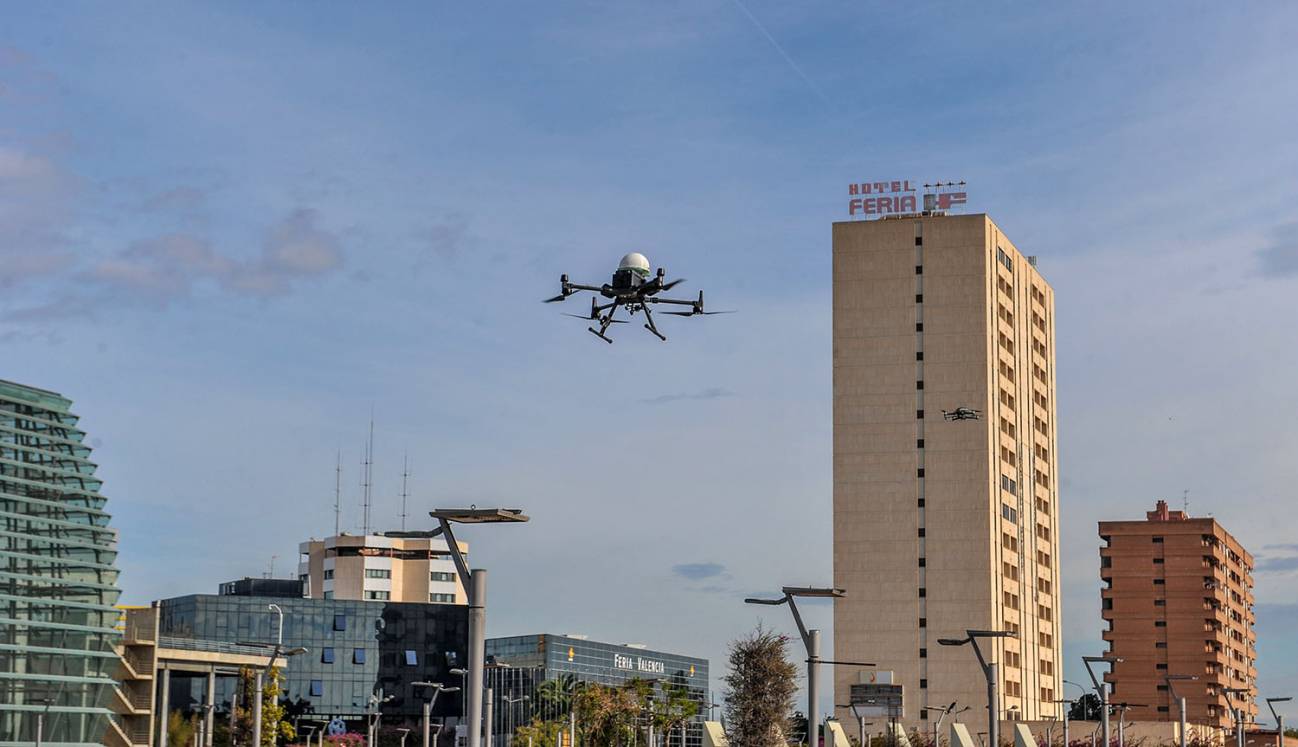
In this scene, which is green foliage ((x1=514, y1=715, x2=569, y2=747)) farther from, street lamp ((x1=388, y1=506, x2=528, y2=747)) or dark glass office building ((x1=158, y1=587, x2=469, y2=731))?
street lamp ((x1=388, y1=506, x2=528, y2=747))

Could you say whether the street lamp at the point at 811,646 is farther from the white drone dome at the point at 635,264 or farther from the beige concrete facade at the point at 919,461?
the beige concrete facade at the point at 919,461

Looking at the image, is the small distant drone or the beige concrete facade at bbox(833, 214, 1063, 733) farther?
the beige concrete facade at bbox(833, 214, 1063, 733)

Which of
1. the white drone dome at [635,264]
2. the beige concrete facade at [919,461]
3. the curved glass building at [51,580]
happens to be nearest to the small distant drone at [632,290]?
the white drone dome at [635,264]

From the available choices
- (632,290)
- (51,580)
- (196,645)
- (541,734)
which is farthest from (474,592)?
(541,734)

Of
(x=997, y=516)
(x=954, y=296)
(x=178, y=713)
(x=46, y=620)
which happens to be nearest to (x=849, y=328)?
(x=954, y=296)

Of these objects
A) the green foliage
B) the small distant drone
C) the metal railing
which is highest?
the small distant drone

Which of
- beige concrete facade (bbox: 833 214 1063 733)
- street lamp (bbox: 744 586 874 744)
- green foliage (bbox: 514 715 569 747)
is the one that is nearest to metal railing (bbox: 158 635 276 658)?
green foliage (bbox: 514 715 569 747)
